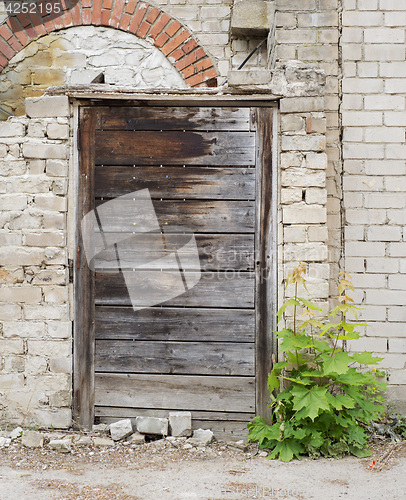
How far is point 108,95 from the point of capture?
3309 mm

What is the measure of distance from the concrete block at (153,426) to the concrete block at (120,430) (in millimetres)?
72

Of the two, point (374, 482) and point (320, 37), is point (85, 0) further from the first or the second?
point (374, 482)

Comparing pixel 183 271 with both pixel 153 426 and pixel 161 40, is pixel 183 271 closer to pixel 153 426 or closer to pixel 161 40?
pixel 153 426

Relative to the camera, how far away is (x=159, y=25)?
4.19m

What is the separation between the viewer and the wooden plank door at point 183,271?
10.9 ft

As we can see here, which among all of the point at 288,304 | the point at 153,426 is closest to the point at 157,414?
the point at 153,426

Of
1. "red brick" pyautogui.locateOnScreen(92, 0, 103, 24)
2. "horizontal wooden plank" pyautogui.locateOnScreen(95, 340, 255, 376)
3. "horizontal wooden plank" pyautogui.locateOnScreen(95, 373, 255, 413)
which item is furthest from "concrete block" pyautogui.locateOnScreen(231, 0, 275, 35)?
"horizontal wooden plank" pyautogui.locateOnScreen(95, 373, 255, 413)

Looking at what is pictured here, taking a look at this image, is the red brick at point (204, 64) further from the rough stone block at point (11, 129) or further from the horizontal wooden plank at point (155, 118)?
the rough stone block at point (11, 129)

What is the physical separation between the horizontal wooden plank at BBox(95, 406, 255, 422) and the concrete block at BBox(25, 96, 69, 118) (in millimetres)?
2219

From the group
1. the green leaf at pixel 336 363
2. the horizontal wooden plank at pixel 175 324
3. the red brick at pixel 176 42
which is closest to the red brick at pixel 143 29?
the red brick at pixel 176 42

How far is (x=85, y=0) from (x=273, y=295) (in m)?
3.26

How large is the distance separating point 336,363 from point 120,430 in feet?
5.22

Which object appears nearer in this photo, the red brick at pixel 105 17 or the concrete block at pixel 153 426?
the concrete block at pixel 153 426

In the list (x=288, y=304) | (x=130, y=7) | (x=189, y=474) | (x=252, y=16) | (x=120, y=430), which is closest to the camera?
(x=189, y=474)
